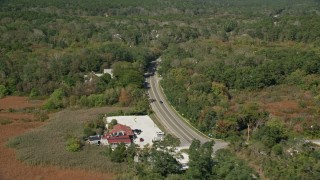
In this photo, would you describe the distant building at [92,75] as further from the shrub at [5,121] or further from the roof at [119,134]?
the roof at [119,134]

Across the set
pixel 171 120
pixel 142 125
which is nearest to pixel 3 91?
pixel 142 125

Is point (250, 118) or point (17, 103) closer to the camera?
point (250, 118)

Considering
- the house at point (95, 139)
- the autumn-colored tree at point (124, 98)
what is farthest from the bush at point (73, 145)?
the autumn-colored tree at point (124, 98)

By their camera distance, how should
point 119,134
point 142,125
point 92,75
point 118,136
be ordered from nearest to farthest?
point 118,136 → point 119,134 → point 142,125 → point 92,75

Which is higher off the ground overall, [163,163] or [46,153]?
[163,163]

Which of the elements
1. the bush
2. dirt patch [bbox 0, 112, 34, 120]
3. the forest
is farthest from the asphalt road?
dirt patch [bbox 0, 112, 34, 120]

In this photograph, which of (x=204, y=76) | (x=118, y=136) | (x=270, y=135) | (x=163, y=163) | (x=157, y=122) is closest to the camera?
(x=163, y=163)

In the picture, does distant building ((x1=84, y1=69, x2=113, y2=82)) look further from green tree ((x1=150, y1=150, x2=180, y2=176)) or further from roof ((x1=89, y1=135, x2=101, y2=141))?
green tree ((x1=150, y1=150, x2=180, y2=176))

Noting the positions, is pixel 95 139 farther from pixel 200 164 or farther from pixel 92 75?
pixel 92 75
